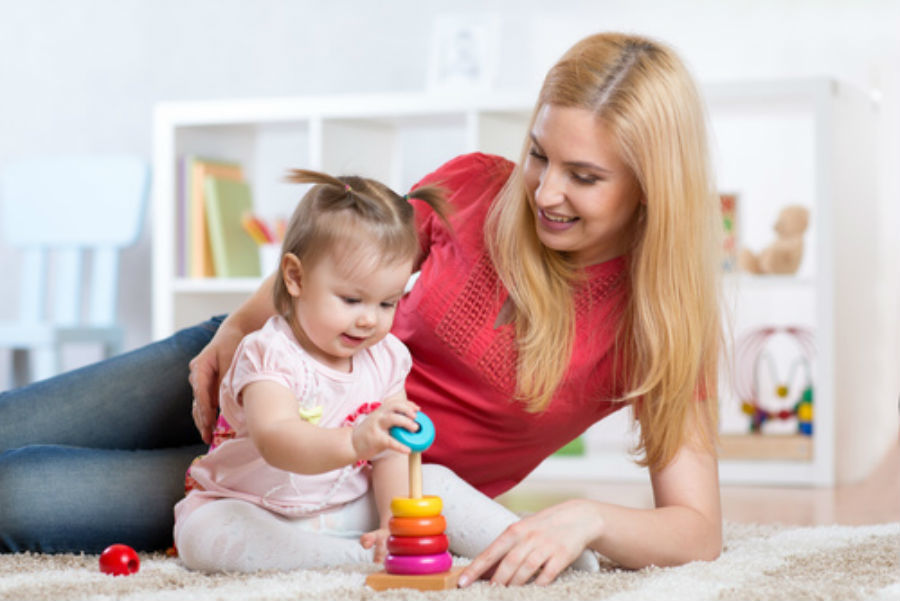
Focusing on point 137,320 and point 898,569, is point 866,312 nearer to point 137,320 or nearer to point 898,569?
point 898,569

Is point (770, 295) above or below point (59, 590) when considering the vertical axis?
above

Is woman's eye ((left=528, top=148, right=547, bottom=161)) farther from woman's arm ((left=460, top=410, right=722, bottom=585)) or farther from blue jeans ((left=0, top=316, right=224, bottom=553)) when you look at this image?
blue jeans ((left=0, top=316, right=224, bottom=553))

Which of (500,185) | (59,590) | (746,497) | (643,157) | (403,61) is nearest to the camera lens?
(59,590)

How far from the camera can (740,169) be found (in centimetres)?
344

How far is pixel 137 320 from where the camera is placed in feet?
12.7

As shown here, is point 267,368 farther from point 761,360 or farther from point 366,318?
point 761,360

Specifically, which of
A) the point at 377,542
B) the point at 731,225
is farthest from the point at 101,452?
the point at 731,225

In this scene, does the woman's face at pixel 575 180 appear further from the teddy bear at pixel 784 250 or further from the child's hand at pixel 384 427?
the teddy bear at pixel 784 250

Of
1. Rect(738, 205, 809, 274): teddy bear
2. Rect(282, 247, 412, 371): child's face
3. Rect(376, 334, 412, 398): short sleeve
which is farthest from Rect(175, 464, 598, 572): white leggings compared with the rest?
Rect(738, 205, 809, 274): teddy bear

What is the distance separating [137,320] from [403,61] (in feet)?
3.91

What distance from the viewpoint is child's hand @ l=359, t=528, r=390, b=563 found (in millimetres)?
1364

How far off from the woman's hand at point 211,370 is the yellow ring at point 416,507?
1.38 ft

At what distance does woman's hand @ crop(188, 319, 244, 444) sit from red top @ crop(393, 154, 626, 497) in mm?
222

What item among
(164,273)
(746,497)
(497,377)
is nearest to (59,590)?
(497,377)
